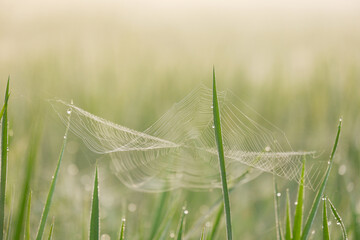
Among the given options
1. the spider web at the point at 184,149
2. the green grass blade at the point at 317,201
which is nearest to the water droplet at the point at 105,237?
the spider web at the point at 184,149

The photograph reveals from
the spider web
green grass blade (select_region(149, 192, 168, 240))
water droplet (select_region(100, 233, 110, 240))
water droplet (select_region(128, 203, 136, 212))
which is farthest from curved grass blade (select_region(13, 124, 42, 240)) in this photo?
water droplet (select_region(128, 203, 136, 212))

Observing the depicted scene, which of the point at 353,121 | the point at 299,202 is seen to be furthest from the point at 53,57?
the point at 299,202

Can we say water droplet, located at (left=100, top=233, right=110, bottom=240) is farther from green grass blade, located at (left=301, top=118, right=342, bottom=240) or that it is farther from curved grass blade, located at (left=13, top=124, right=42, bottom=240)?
green grass blade, located at (left=301, top=118, right=342, bottom=240)

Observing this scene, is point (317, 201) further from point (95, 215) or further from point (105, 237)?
point (105, 237)

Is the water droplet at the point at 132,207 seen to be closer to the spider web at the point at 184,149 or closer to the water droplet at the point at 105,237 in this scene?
the spider web at the point at 184,149

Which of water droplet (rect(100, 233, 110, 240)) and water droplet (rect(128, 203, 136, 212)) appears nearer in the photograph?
water droplet (rect(100, 233, 110, 240))

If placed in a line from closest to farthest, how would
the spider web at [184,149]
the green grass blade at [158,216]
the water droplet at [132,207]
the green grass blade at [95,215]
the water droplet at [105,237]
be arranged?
the green grass blade at [95,215]
the spider web at [184,149]
the green grass blade at [158,216]
the water droplet at [105,237]
the water droplet at [132,207]

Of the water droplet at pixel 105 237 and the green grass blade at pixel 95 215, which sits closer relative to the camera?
the green grass blade at pixel 95 215

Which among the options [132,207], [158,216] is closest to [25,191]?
[158,216]
